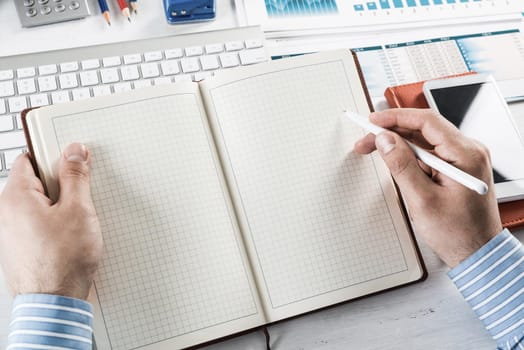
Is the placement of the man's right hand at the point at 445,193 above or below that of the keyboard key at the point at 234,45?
below

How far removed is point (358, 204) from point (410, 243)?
9 centimetres

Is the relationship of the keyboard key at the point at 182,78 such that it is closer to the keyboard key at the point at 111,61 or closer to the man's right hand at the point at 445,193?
the keyboard key at the point at 111,61

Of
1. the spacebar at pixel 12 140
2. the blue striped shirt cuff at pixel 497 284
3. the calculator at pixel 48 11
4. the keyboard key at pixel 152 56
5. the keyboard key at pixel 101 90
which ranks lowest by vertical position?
the blue striped shirt cuff at pixel 497 284

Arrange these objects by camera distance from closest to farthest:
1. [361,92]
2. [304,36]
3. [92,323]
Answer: [92,323]
[361,92]
[304,36]

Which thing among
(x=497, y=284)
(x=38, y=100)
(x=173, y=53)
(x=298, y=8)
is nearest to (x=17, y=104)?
(x=38, y=100)

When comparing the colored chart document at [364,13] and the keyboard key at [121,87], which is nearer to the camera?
the keyboard key at [121,87]

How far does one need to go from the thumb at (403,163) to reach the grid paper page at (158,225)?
0.23 metres

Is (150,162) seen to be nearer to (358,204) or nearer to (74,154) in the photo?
(74,154)

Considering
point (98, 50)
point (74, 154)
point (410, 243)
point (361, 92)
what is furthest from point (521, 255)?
point (98, 50)

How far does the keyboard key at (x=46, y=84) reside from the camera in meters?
0.73

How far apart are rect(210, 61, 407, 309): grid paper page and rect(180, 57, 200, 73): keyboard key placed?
0.45 feet

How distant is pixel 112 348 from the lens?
585 millimetres

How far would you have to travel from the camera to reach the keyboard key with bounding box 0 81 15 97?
72 cm

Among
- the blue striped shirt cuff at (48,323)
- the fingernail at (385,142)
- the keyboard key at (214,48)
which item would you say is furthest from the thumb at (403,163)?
the blue striped shirt cuff at (48,323)
